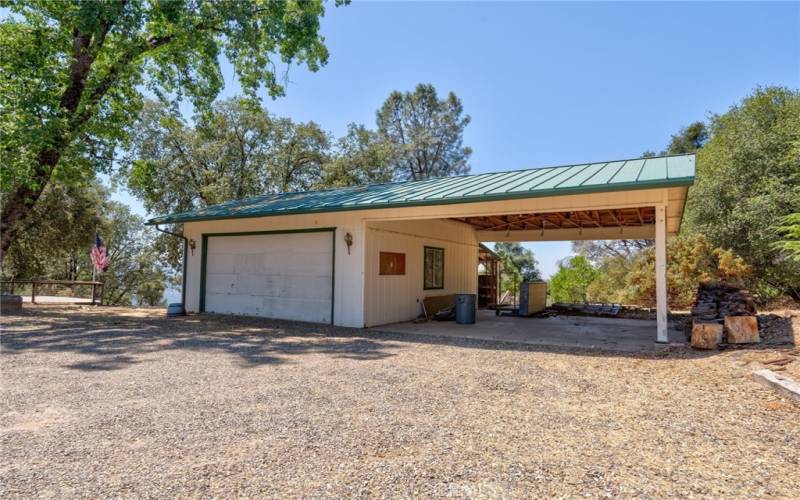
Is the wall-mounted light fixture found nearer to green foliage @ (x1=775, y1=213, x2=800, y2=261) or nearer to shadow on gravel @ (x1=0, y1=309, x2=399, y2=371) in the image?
shadow on gravel @ (x1=0, y1=309, x2=399, y2=371)

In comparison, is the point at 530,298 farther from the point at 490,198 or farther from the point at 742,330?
the point at 742,330

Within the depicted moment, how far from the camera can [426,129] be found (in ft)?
92.8

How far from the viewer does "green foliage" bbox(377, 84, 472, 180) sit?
1099 inches

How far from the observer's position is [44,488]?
238 cm

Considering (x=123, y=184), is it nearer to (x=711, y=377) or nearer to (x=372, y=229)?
(x=372, y=229)

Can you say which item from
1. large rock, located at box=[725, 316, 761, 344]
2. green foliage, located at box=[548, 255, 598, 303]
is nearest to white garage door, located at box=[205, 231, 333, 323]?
large rock, located at box=[725, 316, 761, 344]

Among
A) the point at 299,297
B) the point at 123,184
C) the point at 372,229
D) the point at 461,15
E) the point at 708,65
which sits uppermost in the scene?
the point at 461,15

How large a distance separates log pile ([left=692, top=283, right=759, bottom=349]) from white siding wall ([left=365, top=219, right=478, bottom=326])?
5806mm

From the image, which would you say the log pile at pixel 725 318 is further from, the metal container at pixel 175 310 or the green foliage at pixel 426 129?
the green foliage at pixel 426 129

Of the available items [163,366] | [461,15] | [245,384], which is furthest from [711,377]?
[461,15]

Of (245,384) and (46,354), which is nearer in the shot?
(245,384)

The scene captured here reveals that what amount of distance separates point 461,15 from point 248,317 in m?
9.76

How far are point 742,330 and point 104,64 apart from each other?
16.1 meters

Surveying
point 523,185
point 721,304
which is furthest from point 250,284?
point 721,304
